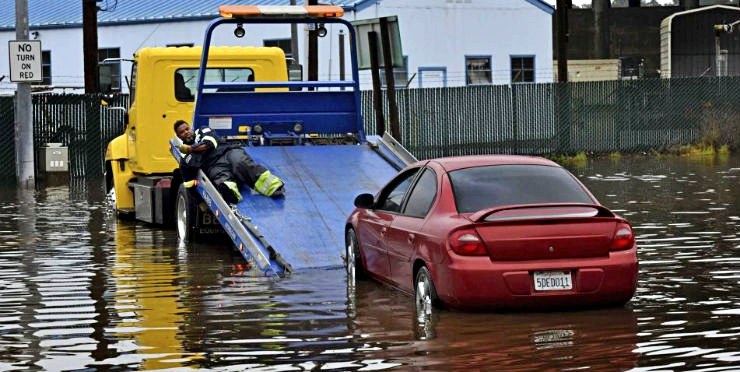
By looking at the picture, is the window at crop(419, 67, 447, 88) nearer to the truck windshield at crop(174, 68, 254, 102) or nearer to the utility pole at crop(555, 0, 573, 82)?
the utility pole at crop(555, 0, 573, 82)

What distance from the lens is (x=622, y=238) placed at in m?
11.9

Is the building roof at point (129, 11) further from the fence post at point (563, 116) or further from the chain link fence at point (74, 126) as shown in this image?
the chain link fence at point (74, 126)

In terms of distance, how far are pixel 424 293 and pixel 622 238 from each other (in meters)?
1.68

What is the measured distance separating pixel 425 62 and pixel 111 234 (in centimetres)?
3025

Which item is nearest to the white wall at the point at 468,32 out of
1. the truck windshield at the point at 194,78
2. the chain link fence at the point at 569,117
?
the chain link fence at the point at 569,117

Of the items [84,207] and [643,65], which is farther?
[643,65]

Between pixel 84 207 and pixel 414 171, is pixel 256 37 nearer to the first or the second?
pixel 84 207

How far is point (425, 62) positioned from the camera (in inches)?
1967

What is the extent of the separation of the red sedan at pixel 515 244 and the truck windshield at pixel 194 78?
997 cm

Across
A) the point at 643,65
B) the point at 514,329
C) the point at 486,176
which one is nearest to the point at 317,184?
the point at 486,176

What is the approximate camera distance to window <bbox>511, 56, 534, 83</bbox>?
52.3 m

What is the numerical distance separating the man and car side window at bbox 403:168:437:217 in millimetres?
4672

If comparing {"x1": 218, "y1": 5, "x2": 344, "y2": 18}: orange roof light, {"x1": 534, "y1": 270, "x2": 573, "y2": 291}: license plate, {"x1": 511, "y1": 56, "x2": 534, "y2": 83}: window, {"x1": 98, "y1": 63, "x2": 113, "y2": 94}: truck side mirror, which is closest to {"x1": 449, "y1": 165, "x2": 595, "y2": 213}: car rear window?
{"x1": 534, "y1": 270, "x2": 573, "y2": 291}: license plate

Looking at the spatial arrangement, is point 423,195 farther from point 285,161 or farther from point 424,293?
point 285,161
